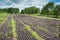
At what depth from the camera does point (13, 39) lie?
1780 centimetres

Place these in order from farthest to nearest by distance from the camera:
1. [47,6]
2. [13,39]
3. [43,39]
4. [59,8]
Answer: [47,6] < [59,8] < [13,39] < [43,39]

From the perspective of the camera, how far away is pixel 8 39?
58.4 feet

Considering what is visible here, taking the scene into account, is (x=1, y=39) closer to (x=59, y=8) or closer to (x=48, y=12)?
(x=59, y=8)

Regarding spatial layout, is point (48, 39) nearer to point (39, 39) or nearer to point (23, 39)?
point (39, 39)

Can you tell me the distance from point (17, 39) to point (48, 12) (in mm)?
92135

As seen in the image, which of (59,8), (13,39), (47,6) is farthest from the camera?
(47,6)

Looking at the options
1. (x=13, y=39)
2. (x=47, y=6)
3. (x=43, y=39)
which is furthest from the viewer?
(x=47, y=6)

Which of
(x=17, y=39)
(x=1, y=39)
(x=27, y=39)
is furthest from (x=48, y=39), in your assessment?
A: (x=1, y=39)

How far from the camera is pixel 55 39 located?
16828mm

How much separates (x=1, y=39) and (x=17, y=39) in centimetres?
165

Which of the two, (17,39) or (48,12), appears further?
(48,12)

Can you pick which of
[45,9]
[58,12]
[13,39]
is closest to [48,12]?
[45,9]

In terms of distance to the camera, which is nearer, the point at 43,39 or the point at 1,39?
the point at 43,39

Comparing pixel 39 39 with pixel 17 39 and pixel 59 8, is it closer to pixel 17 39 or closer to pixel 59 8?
pixel 17 39
